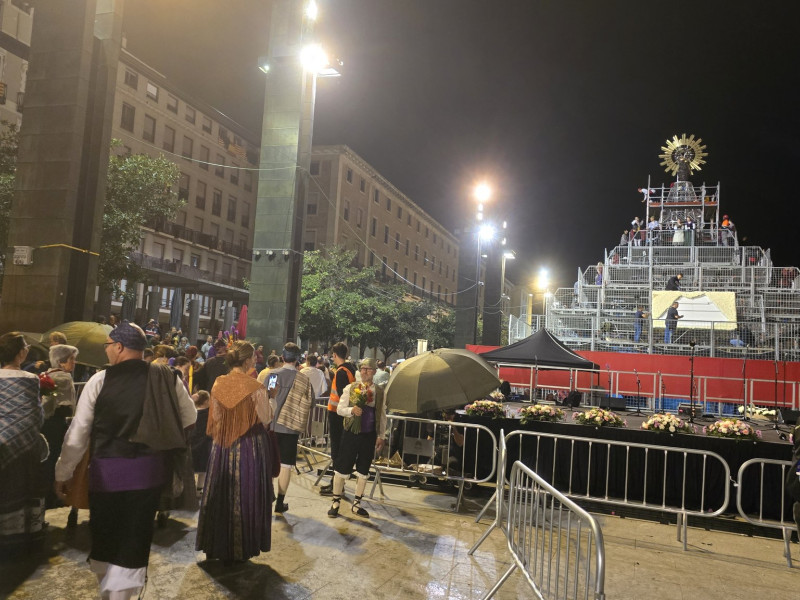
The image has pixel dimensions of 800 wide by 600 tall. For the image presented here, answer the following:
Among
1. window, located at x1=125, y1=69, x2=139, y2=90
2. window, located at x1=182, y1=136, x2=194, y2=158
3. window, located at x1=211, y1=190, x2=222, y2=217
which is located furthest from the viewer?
window, located at x1=211, y1=190, x2=222, y2=217

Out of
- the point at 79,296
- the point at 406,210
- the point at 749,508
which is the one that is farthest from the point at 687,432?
the point at 406,210

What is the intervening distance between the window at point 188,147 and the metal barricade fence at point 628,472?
4743 cm

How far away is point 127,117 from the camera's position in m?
44.2

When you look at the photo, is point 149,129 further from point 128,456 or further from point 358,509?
point 128,456

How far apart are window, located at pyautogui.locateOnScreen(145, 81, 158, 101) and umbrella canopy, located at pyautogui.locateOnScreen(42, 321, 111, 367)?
136 feet

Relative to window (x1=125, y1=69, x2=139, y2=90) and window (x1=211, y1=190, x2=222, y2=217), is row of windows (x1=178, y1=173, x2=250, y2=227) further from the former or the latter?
window (x1=125, y1=69, x2=139, y2=90)

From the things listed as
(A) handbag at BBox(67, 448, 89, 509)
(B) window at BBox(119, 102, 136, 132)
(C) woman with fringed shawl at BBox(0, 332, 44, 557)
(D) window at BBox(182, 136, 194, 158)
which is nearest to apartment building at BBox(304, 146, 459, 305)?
(D) window at BBox(182, 136, 194, 158)

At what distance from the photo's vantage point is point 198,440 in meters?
8.06

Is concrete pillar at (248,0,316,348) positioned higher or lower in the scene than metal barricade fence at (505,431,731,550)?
higher

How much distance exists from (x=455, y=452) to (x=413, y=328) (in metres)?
41.9

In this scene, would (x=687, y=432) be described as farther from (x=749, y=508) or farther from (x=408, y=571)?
(x=408, y=571)

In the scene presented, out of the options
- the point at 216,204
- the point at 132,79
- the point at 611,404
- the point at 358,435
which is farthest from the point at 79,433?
the point at 216,204

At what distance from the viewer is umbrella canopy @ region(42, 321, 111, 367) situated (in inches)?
371

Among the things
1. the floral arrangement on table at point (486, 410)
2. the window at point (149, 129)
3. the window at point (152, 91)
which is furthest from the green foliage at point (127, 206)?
the window at point (152, 91)
